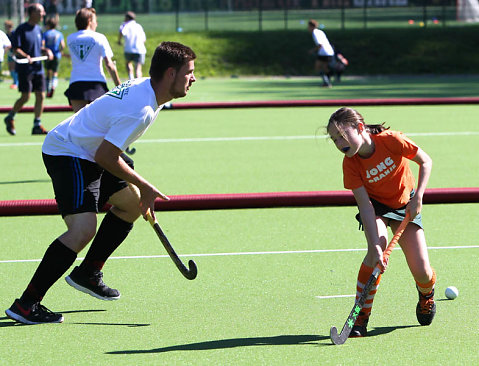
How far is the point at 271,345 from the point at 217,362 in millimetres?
402

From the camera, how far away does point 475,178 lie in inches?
422

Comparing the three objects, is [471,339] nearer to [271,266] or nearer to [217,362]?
[217,362]

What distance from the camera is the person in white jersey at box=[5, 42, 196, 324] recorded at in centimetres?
536

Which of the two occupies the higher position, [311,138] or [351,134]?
[351,134]

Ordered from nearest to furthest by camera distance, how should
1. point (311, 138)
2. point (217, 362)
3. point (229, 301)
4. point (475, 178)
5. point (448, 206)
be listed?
point (217, 362)
point (229, 301)
point (448, 206)
point (475, 178)
point (311, 138)

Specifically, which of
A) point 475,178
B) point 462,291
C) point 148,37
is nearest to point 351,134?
point 462,291

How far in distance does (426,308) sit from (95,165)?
209cm

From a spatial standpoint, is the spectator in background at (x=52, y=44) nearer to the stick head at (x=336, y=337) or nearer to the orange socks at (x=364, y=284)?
the orange socks at (x=364, y=284)

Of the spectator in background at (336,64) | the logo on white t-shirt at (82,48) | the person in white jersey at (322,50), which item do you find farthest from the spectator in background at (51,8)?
the logo on white t-shirt at (82,48)

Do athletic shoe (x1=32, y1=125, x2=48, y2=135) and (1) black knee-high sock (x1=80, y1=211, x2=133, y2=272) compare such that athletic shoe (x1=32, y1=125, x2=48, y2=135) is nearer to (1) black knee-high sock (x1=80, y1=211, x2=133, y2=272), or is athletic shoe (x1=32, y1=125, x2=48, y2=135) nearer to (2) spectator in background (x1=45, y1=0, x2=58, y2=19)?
(1) black knee-high sock (x1=80, y1=211, x2=133, y2=272)

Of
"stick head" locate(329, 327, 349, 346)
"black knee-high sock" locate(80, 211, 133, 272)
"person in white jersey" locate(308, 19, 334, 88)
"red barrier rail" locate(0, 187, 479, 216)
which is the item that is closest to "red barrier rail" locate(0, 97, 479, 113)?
"person in white jersey" locate(308, 19, 334, 88)

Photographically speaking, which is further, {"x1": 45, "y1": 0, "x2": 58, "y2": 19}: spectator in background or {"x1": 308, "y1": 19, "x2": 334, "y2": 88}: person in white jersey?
{"x1": 45, "y1": 0, "x2": 58, "y2": 19}: spectator in background

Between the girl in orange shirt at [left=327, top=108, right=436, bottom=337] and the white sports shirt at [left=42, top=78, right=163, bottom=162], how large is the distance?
103 cm

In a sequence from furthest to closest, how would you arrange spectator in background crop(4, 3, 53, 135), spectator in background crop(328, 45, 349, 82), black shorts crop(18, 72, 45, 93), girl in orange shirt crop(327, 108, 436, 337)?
spectator in background crop(328, 45, 349, 82), black shorts crop(18, 72, 45, 93), spectator in background crop(4, 3, 53, 135), girl in orange shirt crop(327, 108, 436, 337)
